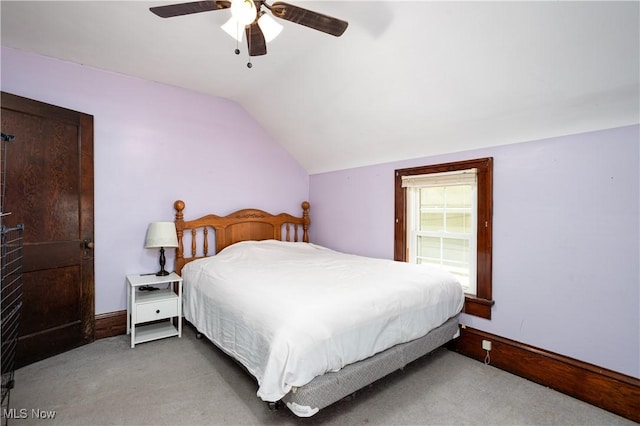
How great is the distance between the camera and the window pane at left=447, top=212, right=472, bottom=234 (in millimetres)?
2910

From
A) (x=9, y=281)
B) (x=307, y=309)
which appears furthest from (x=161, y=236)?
(x=307, y=309)

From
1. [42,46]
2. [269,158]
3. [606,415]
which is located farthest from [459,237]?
[42,46]

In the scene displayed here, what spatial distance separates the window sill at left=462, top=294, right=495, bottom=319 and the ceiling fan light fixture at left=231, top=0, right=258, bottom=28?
9.00ft

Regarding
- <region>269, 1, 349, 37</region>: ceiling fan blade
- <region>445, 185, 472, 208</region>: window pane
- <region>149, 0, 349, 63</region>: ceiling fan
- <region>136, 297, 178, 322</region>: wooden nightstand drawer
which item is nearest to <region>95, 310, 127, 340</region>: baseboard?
<region>136, 297, 178, 322</region>: wooden nightstand drawer

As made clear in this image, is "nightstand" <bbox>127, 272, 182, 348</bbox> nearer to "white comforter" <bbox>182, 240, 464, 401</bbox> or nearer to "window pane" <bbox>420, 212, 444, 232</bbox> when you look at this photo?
"white comforter" <bbox>182, 240, 464, 401</bbox>

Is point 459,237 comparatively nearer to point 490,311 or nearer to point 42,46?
point 490,311

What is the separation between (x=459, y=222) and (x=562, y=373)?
1370 millimetres

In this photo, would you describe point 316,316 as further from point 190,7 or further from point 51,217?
point 51,217

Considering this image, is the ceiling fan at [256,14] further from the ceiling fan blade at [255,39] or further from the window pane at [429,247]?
the window pane at [429,247]

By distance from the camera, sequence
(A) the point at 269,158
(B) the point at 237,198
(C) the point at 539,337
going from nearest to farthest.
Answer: (C) the point at 539,337 → (B) the point at 237,198 → (A) the point at 269,158

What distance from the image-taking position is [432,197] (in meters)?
3.23

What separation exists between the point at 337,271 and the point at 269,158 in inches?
87.5

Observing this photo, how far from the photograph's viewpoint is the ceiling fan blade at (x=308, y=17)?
1.61 meters

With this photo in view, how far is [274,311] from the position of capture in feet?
5.92
